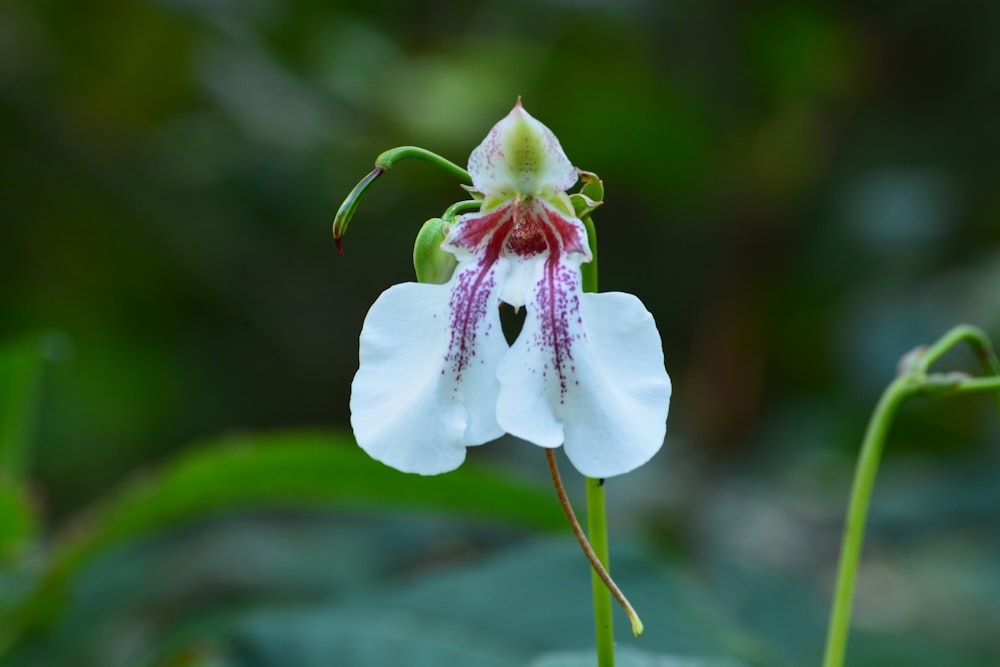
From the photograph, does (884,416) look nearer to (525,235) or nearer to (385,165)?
(525,235)

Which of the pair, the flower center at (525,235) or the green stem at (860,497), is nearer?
the flower center at (525,235)

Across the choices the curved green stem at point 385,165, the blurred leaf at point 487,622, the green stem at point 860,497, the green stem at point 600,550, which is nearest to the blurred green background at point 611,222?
the blurred leaf at point 487,622

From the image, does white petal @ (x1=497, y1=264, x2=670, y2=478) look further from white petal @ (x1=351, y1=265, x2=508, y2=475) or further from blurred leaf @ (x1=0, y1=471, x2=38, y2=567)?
blurred leaf @ (x1=0, y1=471, x2=38, y2=567)

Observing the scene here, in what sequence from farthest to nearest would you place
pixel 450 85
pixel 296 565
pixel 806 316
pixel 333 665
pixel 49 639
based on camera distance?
1. pixel 806 316
2. pixel 450 85
3. pixel 296 565
4. pixel 49 639
5. pixel 333 665

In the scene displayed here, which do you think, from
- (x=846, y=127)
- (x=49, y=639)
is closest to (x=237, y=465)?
(x=49, y=639)

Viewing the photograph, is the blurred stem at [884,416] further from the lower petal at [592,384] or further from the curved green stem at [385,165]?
the curved green stem at [385,165]

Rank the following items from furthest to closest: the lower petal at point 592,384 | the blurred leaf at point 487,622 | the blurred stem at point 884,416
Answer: the blurred leaf at point 487,622, the blurred stem at point 884,416, the lower petal at point 592,384

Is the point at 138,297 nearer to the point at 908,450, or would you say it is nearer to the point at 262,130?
the point at 262,130
